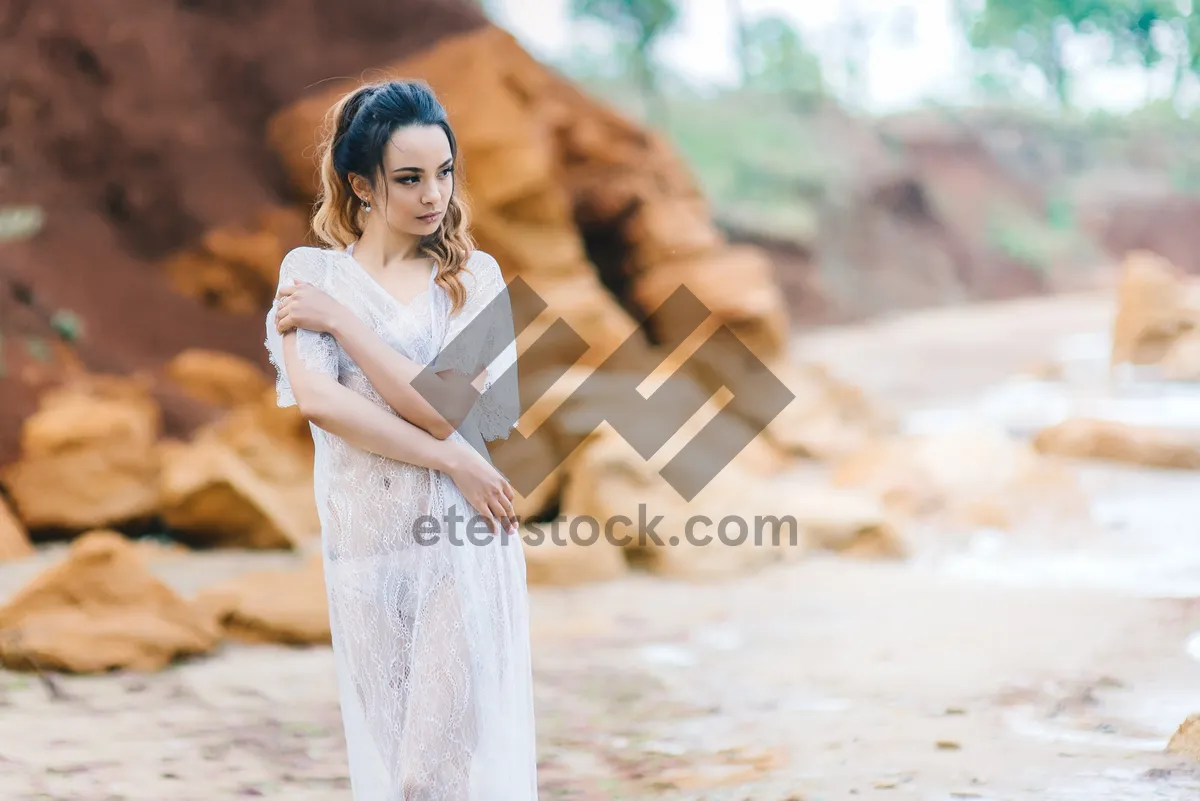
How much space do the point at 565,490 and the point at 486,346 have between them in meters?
5.34

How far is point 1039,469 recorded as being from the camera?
834 cm

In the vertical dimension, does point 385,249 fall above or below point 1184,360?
below

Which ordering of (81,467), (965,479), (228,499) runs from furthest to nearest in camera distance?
(965,479) → (81,467) → (228,499)

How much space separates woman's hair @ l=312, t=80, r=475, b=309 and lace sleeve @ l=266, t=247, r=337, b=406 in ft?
0.35

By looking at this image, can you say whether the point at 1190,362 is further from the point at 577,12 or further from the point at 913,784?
the point at 577,12

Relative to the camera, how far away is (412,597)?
85.9 inches

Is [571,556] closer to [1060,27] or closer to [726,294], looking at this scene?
[726,294]

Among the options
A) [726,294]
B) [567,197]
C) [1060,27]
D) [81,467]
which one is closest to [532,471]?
[81,467]

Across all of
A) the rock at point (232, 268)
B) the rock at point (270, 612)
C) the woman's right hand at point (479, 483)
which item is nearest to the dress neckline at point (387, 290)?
the woman's right hand at point (479, 483)

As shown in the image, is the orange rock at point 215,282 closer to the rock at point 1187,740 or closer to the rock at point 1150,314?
the rock at point 1187,740

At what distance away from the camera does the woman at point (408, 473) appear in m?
2.12

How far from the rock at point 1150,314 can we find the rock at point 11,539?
1181 centimetres

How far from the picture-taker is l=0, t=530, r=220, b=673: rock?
424 cm

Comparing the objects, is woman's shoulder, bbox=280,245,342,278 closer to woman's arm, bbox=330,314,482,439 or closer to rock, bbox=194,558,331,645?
woman's arm, bbox=330,314,482,439
